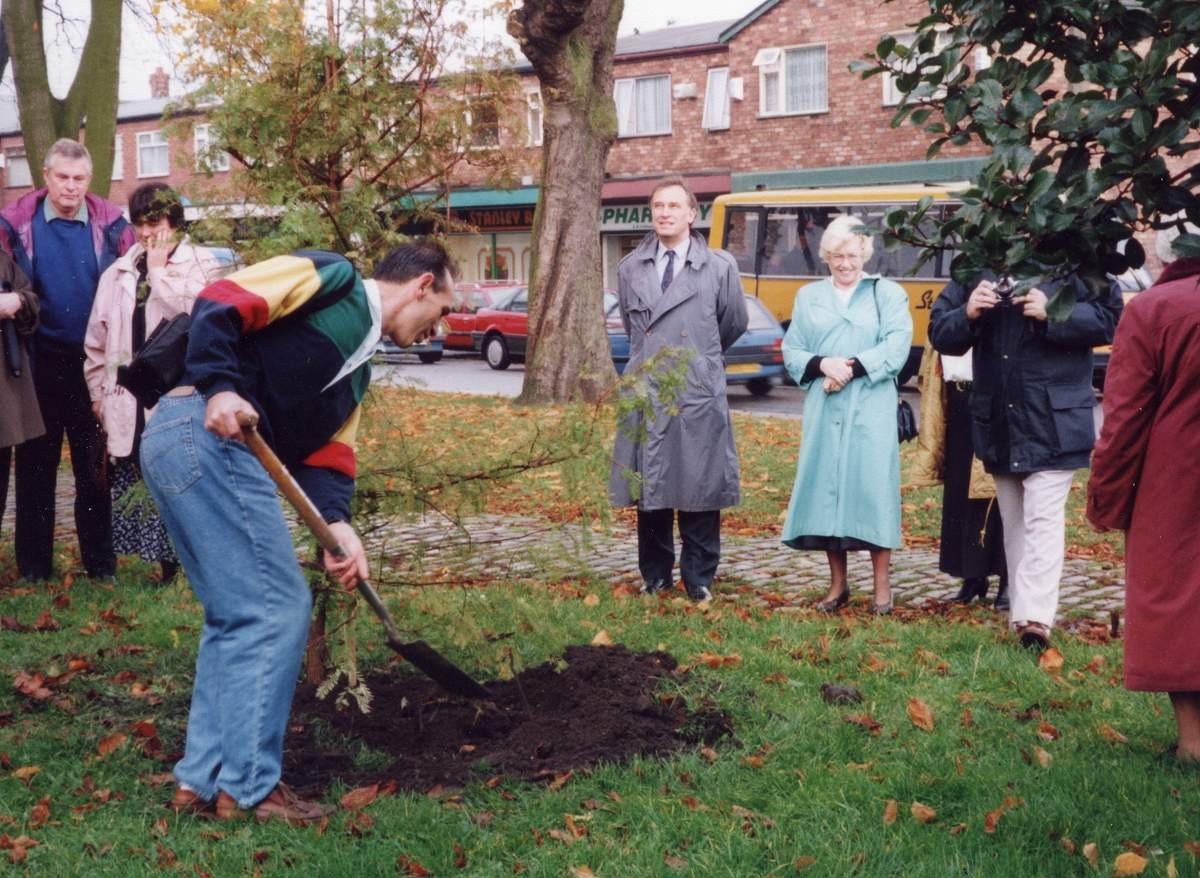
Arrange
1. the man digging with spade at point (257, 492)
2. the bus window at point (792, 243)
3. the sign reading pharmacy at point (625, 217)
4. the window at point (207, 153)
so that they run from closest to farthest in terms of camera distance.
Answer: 1. the man digging with spade at point (257, 492)
2. the window at point (207, 153)
3. the bus window at point (792, 243)
4. the sign reading pharmacy at point (625, 217)

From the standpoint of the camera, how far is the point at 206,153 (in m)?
4.96

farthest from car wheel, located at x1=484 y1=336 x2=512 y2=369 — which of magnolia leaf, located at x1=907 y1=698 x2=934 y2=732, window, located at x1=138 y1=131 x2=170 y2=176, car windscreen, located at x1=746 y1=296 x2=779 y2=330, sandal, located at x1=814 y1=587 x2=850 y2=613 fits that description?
window, located at x1=138 y1=131 x2=170 y2=176

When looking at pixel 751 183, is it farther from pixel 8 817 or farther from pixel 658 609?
pixel 8 817

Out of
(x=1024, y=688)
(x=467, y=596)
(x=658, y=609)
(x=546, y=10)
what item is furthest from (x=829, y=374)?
(x=546, y=10)

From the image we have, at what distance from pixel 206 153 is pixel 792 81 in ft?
109

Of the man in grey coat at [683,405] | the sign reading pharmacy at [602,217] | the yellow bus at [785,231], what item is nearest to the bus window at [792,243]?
the yellow bus at [785,231]

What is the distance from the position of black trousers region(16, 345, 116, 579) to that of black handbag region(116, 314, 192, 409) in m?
3.71

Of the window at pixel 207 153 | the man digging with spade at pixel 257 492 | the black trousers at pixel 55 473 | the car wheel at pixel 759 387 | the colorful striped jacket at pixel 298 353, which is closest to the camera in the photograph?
the colorful striped jacket at pixel 298 353

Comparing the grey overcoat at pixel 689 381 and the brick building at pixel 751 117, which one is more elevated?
the brick building at pixel 751 117

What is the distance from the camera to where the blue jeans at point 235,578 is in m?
3.92

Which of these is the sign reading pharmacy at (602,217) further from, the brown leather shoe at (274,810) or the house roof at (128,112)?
the brown leather shoe at (274,810)

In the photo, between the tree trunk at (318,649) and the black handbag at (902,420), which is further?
the black handbag at (902,420)

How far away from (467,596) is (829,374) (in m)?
2.69

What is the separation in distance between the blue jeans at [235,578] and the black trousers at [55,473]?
12.5 ft
